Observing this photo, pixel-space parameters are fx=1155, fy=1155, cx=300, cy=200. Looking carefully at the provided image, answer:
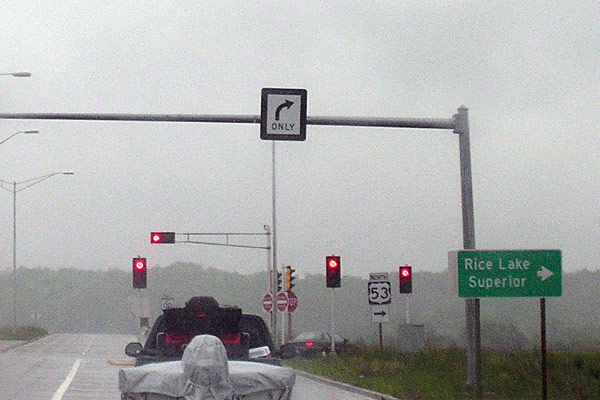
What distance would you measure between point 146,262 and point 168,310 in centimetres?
2962

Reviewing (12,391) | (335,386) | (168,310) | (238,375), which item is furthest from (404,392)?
(238,375)

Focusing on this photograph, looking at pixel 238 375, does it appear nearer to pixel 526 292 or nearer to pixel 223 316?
pixel 223 316

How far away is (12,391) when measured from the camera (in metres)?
26.0

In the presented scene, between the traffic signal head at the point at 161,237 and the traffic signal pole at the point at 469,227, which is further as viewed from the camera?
the traffic signal head at the point at 161,237

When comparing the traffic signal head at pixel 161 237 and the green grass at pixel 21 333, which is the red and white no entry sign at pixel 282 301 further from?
the green grass at pixel 21 333

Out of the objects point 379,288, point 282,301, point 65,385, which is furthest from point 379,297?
point 282,301

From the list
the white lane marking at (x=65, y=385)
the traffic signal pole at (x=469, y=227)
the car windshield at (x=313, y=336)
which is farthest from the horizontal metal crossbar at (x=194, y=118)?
the car windshield at (x=313, y=336)

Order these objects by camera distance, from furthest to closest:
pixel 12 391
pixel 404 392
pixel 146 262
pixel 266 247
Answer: pixel 266 247, pixel 146 262, pixel 12 391, pixel 404 392

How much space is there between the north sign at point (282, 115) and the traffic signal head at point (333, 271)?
19317 mm

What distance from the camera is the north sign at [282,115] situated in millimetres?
21266

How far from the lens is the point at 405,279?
131ft

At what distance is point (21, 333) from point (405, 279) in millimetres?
55859

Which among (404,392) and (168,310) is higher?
(168,310)

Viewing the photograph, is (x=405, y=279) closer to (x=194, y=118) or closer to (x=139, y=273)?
(x=139, y=273)
